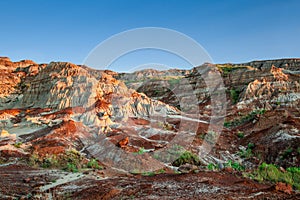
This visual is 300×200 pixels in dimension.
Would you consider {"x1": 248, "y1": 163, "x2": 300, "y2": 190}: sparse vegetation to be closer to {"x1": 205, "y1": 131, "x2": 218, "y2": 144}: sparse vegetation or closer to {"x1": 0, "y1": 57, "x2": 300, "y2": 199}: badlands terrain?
{"x1": 0, "y1": 57, "x2": 300, "y2": 199}: badlands terrain

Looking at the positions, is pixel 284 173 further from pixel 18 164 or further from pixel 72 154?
pixel 18 164

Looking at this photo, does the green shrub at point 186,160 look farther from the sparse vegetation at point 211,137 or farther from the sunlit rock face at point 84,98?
the sunlit rock face at point 84,98

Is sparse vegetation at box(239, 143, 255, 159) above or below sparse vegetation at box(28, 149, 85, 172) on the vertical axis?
above

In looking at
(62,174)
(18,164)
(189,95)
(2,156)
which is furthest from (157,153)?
(189,95)

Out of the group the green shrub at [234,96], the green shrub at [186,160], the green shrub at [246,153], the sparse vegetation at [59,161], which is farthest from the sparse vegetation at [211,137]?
the green shrub at [234,96]

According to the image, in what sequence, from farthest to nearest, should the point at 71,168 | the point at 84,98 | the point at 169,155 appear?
the point at 84,98 → the point at 169,155 → the point at 71,168

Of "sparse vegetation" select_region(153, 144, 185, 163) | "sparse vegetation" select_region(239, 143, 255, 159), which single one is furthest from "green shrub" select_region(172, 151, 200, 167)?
"sparse vegetation" select_region(239, 143, 255, 159)

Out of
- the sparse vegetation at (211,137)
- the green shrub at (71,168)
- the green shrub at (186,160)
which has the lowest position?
the green shrub at (71,168)

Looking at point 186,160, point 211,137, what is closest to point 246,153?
point 186,160

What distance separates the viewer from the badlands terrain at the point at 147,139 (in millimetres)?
9431

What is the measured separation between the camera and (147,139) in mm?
25281

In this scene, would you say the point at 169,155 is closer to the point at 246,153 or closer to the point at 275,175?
the point at 246,153

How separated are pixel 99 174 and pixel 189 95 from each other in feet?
156

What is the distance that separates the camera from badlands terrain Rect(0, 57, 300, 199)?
9431 mm
